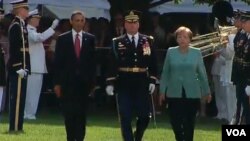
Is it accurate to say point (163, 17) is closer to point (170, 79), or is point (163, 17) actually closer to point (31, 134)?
point (31, 134)

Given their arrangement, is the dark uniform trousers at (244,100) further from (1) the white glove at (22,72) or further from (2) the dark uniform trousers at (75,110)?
(1) the white glove at (22,72)

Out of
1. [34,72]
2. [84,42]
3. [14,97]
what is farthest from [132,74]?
[34,72]

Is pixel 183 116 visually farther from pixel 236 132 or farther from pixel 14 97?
pixel 14 97

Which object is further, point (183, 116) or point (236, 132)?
point (183, 116)

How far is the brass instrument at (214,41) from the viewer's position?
19544 mm

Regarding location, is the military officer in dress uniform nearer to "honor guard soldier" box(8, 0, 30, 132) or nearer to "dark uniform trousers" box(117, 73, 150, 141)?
"honor guard soldier" box(8, 0, 30, 132)

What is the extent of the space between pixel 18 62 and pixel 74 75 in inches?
131

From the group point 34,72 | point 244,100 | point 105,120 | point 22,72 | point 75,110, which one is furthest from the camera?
point 34,72

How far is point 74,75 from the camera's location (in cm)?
1482

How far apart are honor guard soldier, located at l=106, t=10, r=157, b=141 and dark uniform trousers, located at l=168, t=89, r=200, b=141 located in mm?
587

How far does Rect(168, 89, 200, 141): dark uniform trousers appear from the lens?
14.9 metres

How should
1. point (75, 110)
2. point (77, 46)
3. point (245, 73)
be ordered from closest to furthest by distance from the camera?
1. point (75, 110)
2. point (77, 46)
3. point (245, 73)

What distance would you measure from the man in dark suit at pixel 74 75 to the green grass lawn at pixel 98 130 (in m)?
1.83

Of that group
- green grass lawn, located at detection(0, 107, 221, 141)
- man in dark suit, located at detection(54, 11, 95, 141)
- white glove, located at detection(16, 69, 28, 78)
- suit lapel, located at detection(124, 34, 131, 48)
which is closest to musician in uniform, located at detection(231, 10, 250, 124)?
green grass lawn, located at detection(0, 107, 221, 141)
